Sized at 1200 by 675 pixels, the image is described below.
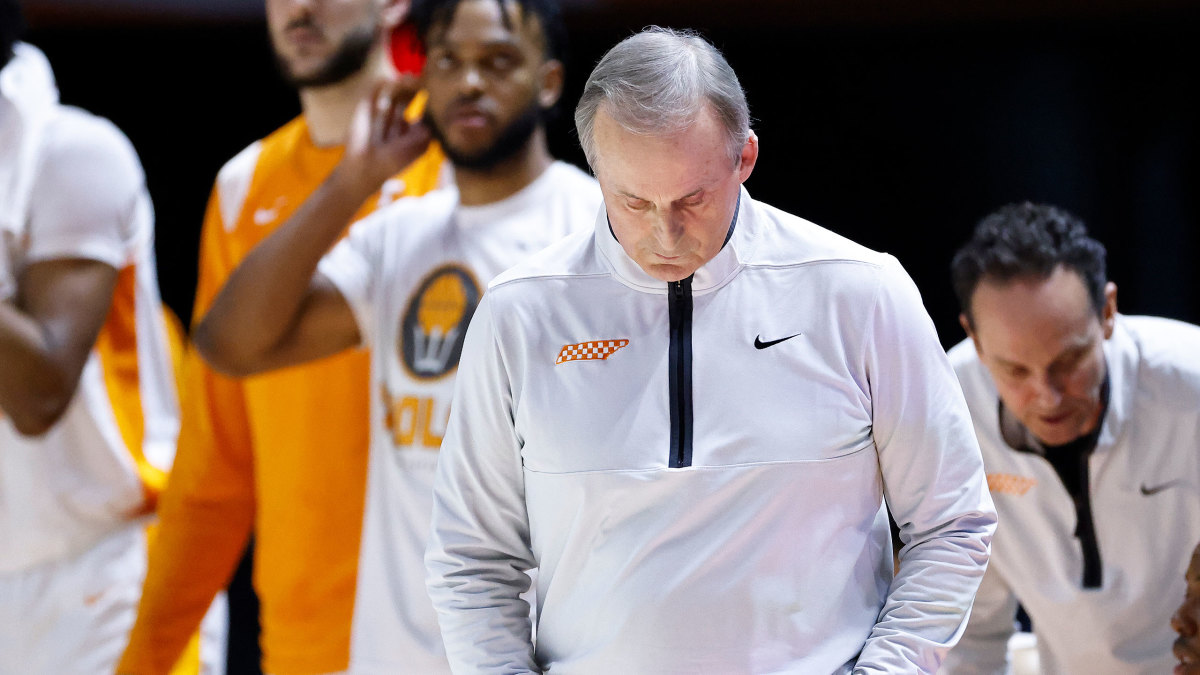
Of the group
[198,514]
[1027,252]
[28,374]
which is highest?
[1027,252]

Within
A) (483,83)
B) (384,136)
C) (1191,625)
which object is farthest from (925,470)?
(384,136)

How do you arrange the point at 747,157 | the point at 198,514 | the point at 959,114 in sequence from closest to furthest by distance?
1. the point at 747,157
2. the point at 198,514
3. the point at 959,114

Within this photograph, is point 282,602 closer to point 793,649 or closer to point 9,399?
point 9,399

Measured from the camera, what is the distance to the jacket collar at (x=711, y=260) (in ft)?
4.91

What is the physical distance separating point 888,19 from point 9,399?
268 centimetres

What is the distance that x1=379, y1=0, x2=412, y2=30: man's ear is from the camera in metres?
2.78

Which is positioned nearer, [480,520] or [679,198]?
[679,198]

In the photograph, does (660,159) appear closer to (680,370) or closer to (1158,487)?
(680,370)

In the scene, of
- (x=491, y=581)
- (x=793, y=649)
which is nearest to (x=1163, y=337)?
(x=793, y=649)

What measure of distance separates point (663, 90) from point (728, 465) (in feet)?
1.38

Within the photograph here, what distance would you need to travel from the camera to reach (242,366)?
2.34 m

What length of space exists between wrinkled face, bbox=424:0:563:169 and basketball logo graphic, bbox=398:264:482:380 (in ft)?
0.75

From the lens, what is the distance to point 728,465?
1.43m

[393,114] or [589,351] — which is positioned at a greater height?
[393,114]
